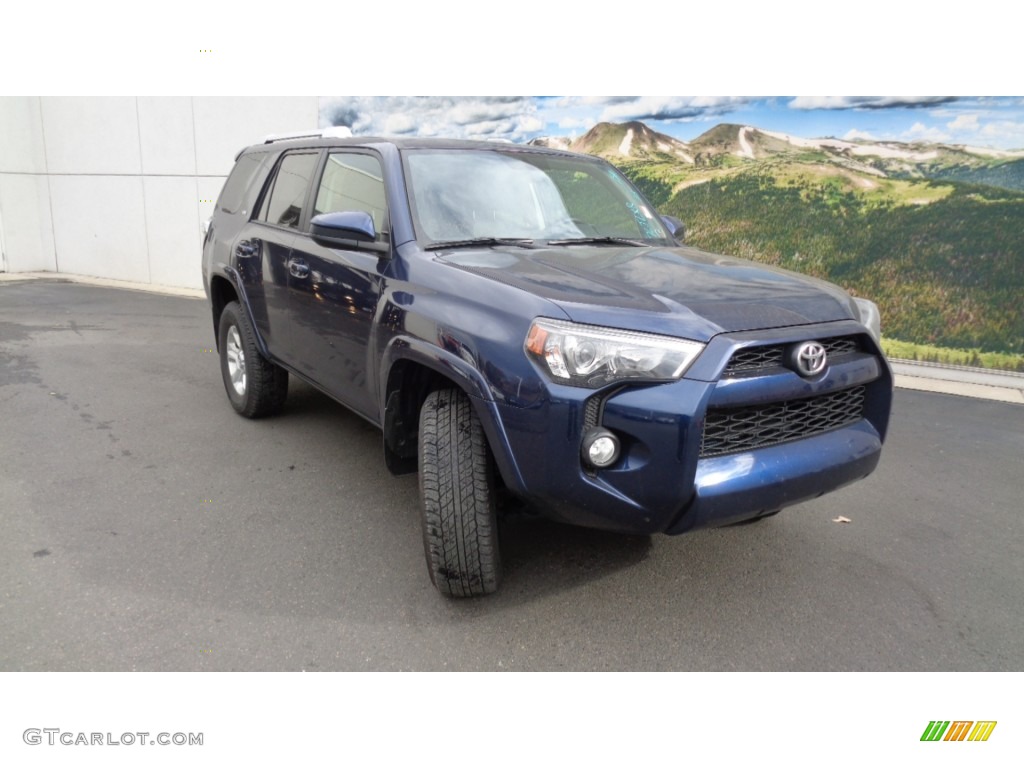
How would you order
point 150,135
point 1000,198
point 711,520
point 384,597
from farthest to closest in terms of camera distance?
point 150,135 → point 1000,198 → point 384,597 → point 711,520

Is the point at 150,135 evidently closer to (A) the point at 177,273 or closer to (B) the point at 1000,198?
(A) the point at 177,273

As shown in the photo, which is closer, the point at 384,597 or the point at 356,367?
the point at 384,597

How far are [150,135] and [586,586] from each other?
1280cm

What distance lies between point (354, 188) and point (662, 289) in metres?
1.92

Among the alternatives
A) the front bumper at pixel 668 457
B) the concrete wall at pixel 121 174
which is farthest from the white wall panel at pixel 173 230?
the front bumper at pixel 668 457

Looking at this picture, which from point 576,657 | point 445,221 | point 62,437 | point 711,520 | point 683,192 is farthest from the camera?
point 683,192

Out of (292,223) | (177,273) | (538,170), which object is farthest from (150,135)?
(538,170)

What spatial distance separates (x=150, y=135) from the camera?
12875 millimetres

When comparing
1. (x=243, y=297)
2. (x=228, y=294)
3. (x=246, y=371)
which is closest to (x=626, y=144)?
(x=228, y=294)

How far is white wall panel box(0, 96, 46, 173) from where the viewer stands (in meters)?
14.5

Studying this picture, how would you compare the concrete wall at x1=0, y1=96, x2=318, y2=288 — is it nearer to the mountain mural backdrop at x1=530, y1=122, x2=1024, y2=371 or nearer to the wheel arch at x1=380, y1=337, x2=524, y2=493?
the mountain mural backdrop at x1=530, y1=122, x2=1024, y2=371
